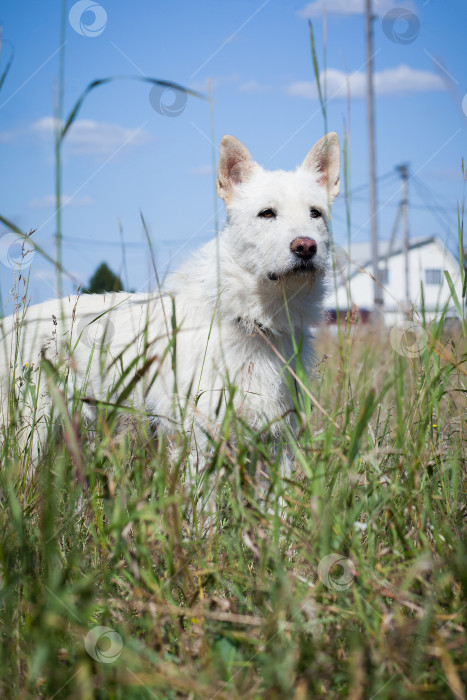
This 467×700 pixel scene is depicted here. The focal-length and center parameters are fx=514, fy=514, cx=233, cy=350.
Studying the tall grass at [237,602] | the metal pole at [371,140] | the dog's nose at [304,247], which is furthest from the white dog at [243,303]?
the metal pole at [371,140]

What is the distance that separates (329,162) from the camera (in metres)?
3.92

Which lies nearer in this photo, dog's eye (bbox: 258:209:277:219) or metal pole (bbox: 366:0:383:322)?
dog's eye (bbox: 258:209:277:219)

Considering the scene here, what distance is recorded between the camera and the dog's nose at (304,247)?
311cm

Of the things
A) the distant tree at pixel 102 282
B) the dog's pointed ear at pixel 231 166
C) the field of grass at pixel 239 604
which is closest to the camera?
the field of grass at pixel 239 604

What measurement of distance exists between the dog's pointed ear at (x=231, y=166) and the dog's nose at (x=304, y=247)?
0.97 metres

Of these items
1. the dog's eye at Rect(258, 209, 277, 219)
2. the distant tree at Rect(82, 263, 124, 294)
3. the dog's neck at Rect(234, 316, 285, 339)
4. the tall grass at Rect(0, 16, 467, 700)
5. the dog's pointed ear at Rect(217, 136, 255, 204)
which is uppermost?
the dog's pointed ear at Rect(217, 136, 255, 204)

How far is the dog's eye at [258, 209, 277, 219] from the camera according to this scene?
3.52 metres

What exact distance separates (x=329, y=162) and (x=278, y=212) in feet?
2.56

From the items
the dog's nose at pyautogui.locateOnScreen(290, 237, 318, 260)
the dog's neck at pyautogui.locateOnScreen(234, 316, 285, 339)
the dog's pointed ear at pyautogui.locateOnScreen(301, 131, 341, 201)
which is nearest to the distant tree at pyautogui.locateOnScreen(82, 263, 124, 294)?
the dog's neck at pyautogui.locateOnScreen(234, 316, 285, 339)

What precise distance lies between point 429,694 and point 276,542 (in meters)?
0.50

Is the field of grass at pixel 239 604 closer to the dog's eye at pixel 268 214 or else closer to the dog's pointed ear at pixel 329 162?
the dog's eye at pixel 268 214

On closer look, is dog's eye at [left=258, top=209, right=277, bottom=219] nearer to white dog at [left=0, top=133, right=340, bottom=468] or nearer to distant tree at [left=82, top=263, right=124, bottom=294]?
white dog at [left=0, top=133, right=340, bottom=468]

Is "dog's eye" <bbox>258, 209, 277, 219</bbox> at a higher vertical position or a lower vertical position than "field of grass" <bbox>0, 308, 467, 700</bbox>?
higher

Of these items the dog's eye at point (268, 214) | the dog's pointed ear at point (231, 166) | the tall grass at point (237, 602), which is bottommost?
the tall grass at point (237, 602)
